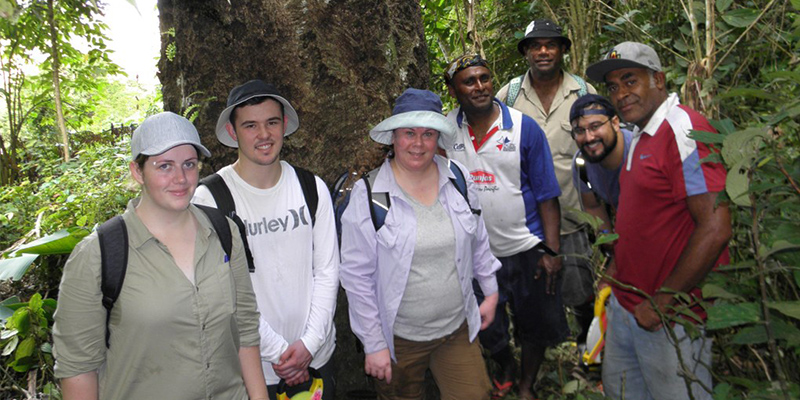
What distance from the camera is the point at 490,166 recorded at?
3523 mm

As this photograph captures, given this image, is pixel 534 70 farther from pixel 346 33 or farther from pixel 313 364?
pixel 313 364

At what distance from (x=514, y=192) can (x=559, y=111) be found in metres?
0.95

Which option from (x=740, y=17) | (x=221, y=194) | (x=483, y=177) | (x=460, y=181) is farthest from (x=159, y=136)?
(x=740, y=17)

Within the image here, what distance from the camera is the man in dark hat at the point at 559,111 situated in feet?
12.9

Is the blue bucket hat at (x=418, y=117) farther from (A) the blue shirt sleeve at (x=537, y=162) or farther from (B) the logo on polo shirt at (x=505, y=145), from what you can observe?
(A) the blue shirt sleeve at (x=537, y=162)

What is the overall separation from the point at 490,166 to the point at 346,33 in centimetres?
135

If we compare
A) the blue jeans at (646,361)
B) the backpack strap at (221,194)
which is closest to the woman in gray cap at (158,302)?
the backpack strap at (221,194)

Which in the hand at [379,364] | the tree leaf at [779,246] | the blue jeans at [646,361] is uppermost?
the tree leaf at [779,246]

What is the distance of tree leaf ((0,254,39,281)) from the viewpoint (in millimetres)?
3541

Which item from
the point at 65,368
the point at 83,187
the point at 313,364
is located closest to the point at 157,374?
the point at 65,368

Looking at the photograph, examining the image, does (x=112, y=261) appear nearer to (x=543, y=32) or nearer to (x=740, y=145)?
(x=740, y=145)

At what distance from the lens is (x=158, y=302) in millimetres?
1893

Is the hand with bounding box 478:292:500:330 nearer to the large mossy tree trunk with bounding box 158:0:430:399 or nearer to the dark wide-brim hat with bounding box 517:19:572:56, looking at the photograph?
the large mossy tree trunk with bounding box 158:0:430:399

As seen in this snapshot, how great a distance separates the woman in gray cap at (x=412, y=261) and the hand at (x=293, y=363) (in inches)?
13.1
